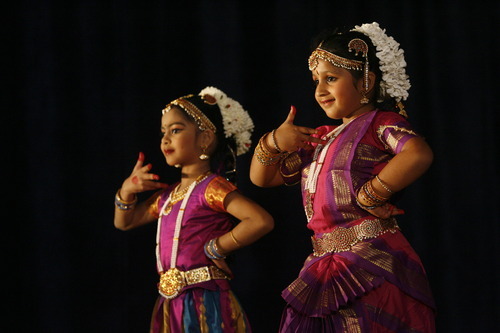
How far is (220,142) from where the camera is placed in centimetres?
264

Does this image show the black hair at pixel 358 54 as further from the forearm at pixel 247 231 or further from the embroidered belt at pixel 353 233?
the forearm at pixel 247 231

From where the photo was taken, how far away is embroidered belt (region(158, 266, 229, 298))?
238 cm

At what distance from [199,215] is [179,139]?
307mm

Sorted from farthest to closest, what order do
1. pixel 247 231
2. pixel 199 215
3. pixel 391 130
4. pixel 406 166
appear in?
1. pixel 199 215
2. pixel 247 231
3. pixel 391 130
4. pixel 406 166

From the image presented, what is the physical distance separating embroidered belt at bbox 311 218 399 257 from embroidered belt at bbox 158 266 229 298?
627 millimetres

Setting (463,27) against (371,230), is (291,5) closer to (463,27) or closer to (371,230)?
(463,27)

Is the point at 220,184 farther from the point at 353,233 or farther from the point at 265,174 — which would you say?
the point at 353,233

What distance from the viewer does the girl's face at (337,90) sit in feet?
6.48

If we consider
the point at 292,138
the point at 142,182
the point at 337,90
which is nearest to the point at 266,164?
the point at 292,138

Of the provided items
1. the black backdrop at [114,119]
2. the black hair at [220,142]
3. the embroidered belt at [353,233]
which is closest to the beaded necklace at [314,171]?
the embroidered belt at [353,233]

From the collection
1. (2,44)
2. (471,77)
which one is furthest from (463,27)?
(2,44)

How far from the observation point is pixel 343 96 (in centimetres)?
198

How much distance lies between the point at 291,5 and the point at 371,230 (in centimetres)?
141

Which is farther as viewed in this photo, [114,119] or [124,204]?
[114,119]
